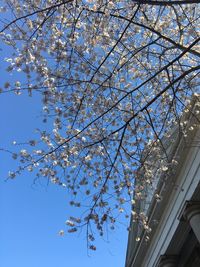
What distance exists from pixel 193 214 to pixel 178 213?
37.1 inches

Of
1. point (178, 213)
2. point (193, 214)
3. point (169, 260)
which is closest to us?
point (193, 214)

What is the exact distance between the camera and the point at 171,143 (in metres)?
10.9

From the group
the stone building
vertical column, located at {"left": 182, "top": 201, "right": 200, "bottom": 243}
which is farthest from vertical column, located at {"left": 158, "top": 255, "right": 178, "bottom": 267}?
vertical column, located at {"left": 182, "top": 201, "right": 200, "bottom": 243}

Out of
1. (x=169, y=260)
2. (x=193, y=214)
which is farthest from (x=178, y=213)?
(x=169, y=260)

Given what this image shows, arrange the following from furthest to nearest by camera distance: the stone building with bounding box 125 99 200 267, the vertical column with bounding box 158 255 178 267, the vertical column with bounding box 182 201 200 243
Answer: the vertical column with bounding box 158 255 178 267, the vertical column with bounding box 182 201 200 243, the stone building with bounding box 125 99 200 267

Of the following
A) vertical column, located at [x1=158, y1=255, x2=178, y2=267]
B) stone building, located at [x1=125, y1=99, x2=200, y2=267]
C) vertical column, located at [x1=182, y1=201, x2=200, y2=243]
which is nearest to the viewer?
stone building, located at [x1=125, y1=99, x2=200, y2=267]

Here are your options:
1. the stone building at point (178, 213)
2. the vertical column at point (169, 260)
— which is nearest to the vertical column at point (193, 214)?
the stone building at point (178, 213)

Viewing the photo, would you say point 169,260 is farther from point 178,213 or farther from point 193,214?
point 193,214

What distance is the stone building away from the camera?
36.7 feet

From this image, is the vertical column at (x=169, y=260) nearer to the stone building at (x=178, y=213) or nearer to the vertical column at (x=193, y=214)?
the stone building at (x=178, y=213)

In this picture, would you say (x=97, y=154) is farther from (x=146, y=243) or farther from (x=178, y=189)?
(x=146, y=243)

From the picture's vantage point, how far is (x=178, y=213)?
12406 mm

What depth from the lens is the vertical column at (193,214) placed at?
1134 cm

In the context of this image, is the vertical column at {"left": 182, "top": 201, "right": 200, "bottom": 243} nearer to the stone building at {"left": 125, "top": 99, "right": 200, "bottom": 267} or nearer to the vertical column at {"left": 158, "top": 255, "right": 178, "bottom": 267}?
the stone building at {"left": 125, "top": 99, "right": 200, "bottom": 267}
